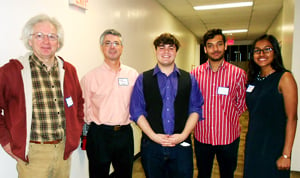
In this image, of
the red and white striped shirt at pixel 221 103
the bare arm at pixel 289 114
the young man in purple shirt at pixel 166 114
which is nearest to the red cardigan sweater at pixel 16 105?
the young man in purple shirt at pixel 166 114

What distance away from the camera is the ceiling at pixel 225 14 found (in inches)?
208

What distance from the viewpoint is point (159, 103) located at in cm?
185

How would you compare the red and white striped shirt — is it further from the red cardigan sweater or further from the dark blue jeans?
the red cardigan sweater

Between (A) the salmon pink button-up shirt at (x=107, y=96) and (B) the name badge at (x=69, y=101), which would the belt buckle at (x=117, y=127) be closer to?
(A) the salmon pink button-up shirt at (x=107, y=96)

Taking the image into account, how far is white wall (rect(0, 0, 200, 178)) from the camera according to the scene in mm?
1809

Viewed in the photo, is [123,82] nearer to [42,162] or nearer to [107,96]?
[107,96]

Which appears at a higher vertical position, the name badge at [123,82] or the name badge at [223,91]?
the name badge at [123,82]

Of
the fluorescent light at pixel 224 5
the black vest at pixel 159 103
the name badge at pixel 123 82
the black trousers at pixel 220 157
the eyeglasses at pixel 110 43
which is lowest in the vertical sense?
the black trousers at pixel 220 157

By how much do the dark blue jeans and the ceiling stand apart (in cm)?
405

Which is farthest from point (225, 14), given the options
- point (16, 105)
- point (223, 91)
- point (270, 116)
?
point (16, 105)

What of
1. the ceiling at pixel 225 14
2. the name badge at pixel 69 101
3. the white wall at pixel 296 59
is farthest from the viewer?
the ceiling at pixel 225 14

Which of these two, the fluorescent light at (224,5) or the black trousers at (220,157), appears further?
the fluorescent light at (224,5)

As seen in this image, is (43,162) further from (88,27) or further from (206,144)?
(88,27)

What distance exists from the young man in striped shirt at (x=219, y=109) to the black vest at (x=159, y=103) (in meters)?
0.32
